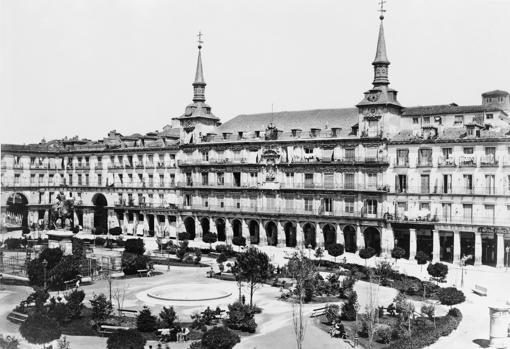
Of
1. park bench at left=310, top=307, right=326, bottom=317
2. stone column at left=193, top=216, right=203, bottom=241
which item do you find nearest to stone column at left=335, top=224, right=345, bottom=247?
stone column at left=193, top=216, right=203, bottom=241

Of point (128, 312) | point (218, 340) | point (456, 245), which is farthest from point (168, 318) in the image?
point (456, 245)

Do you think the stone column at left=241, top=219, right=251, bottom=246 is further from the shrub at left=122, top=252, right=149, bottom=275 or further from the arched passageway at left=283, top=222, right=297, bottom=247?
the shrub at left=122, top=252, right=149, bottom=275

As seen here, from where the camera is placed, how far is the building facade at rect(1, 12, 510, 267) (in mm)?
53469

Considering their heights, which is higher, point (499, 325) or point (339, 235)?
point (339, 235)

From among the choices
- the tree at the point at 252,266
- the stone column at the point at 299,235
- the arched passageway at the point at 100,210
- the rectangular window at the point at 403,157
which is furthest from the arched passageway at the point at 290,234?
the tree at the point at 252,266

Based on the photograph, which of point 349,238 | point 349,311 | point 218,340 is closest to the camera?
point 218,340

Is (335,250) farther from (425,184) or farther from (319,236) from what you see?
(425,184)

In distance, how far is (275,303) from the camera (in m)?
37.2

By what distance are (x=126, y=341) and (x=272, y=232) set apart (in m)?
43.3

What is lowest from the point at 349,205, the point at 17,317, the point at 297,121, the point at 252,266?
the point at 17,317

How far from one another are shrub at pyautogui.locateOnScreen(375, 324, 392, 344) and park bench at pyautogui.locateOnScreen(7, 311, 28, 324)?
1795cm

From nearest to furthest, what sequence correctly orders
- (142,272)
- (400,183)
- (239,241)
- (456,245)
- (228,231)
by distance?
(142,272) → (456,245) → (400,183) → (239,241) → (228,231)

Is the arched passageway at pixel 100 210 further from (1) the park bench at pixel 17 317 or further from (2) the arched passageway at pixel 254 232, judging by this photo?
(1) the park bench at pixel 17 317

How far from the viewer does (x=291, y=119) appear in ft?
228
